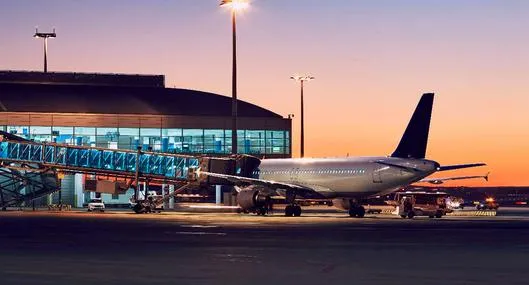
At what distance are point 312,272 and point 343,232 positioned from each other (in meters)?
23.2

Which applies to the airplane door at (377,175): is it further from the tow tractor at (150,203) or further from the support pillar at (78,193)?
the support pillar at (78,193)

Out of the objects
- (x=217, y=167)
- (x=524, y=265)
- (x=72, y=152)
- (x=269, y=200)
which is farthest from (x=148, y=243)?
(x=72, y=152)

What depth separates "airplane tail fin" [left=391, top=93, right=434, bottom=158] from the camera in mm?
76938

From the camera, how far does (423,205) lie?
81250 mm

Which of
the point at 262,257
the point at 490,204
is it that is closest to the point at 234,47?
the point at 490,204

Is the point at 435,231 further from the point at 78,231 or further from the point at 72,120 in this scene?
the point at 72,120

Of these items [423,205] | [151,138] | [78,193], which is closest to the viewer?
[423,205]

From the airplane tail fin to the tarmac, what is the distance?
2793cm

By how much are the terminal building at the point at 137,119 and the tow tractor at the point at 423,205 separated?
57317 millimetres

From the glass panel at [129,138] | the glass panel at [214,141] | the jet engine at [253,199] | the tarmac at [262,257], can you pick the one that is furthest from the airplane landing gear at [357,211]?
the glass panel at [129,138]

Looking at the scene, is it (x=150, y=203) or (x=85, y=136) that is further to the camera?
(x=85, y=136)

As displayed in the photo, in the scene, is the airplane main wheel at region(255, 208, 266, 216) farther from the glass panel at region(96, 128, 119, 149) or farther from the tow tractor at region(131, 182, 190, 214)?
the glass panel at region(96, 128, 119, 149)

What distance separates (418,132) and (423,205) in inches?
279

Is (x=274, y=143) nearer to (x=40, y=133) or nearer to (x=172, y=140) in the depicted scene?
(x=172, y=140)
